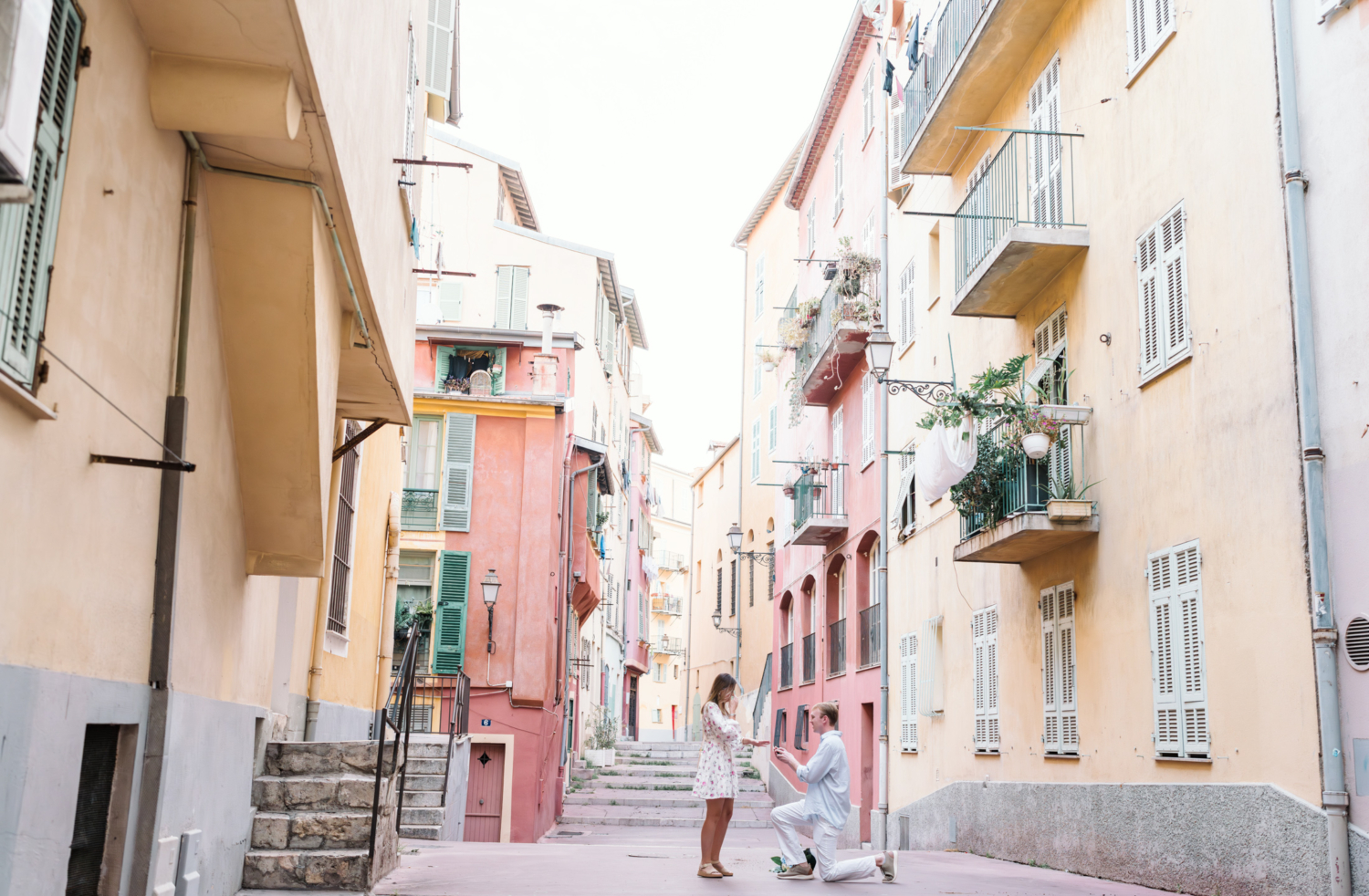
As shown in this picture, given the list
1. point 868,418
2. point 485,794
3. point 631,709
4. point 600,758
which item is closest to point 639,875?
point 868,418

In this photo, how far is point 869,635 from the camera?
23.1 m

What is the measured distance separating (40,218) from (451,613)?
2062 cm

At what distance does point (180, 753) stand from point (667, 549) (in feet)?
215

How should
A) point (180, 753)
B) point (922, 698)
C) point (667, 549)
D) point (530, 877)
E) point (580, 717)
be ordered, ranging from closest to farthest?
point (180, 753)
point (530, 877)
point (922, 698)
point (580, 717)
point (667, 549)

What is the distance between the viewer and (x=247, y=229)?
6648mm

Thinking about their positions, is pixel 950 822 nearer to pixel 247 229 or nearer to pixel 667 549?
pixel 247 229

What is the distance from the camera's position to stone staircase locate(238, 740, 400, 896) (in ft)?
27.5

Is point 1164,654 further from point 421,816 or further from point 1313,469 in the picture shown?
point 421,816

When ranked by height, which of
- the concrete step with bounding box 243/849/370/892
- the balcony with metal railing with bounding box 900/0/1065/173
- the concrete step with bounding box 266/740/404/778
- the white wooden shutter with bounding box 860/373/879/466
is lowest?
the concrete step with bounding box 243/849/370/892

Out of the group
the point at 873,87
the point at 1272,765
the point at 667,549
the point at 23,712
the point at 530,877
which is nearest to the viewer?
the point at 23,712

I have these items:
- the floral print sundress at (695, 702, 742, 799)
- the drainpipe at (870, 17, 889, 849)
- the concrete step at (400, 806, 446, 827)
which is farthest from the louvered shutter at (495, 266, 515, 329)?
the floral print sundress at (695, 702, 742, 799)

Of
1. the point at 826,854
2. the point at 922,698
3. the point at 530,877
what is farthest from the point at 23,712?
the point at 922,698

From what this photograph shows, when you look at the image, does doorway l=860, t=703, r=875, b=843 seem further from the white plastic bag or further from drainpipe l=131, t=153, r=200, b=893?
drainpipe l=131, t=153, r=200, b=893

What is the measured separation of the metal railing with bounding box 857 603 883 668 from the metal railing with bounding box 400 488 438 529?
8566 millimetres
